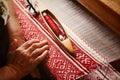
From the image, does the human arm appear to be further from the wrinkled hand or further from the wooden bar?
the wooden bar

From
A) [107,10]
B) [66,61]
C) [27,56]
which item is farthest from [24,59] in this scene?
[107,10]

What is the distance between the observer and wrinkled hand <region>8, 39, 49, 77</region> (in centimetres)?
104

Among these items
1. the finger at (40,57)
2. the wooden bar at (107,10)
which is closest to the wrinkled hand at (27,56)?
the finger at (40,57)

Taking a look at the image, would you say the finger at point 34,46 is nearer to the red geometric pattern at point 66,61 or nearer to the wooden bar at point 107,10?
the red geometric pattern at point 66,61

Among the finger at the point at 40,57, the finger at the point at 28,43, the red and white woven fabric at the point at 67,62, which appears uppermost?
the finger at the point at 28,43

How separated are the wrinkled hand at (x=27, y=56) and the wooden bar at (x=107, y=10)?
25cm

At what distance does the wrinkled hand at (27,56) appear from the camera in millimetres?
1035

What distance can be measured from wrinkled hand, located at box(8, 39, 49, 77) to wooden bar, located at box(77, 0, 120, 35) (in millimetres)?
255

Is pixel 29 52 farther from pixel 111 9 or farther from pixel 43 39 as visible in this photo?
pixel 111 9

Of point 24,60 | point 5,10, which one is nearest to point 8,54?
point 24,60

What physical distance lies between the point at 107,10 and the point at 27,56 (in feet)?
1.19

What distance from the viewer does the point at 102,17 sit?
112cm

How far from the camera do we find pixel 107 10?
3.42 ft

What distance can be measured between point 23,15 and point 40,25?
0.41ft
